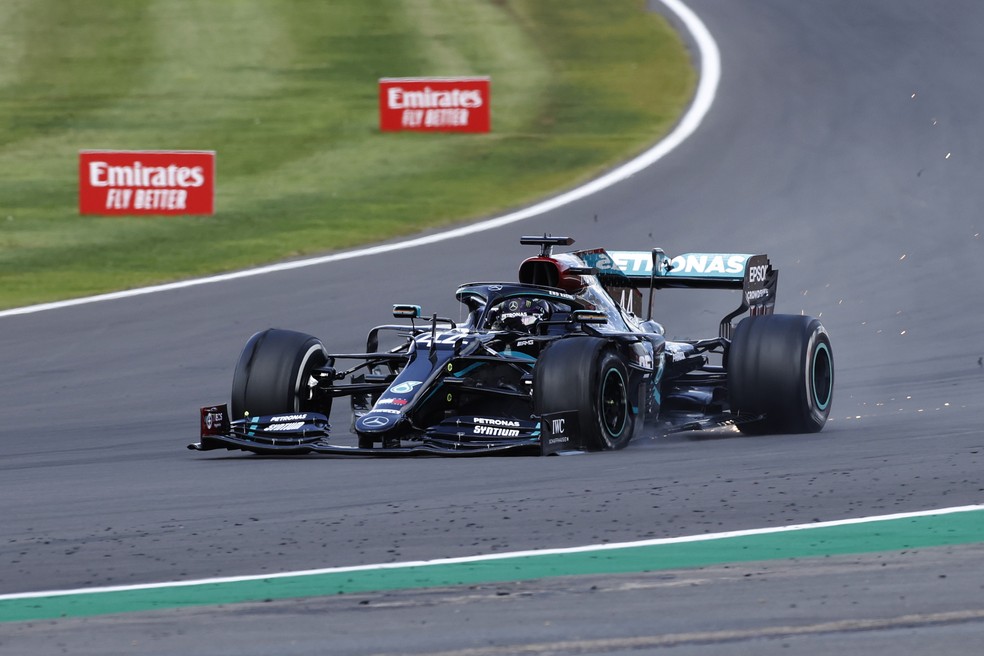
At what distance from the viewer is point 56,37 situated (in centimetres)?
3578

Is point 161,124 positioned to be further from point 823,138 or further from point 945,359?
point 945,359

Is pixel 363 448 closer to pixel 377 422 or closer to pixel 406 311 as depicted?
pixel 377 422

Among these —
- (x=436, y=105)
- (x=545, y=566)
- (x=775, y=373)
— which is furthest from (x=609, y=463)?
(x=436, y=105)

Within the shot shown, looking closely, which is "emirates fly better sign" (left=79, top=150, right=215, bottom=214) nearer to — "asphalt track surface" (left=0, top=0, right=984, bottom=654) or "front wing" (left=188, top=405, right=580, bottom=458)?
"asphalt track surface" (left=0, top=0, right=984, bottom=654)

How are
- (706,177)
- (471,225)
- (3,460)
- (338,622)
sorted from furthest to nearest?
(706,177), (471,225), (3,460), (338,622)

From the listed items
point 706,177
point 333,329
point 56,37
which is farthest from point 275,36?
point 333,329

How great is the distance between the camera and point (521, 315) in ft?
41.2

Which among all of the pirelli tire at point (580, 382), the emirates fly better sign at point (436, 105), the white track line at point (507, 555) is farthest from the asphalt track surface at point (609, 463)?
the emirates fly better sign at point (436, 105)

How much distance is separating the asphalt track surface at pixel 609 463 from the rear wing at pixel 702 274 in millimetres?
1249

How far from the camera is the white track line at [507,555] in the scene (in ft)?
24.1

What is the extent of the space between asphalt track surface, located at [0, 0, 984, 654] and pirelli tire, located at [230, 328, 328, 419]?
52cm

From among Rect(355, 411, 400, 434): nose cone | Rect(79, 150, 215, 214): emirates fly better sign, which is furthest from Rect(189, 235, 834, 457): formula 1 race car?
Rect(79, 150, 215, 214): emirates fly better sign

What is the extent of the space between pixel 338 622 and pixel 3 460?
21.0 ft

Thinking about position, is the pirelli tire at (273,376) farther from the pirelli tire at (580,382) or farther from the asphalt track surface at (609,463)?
the pirelli tire at (580,382)
